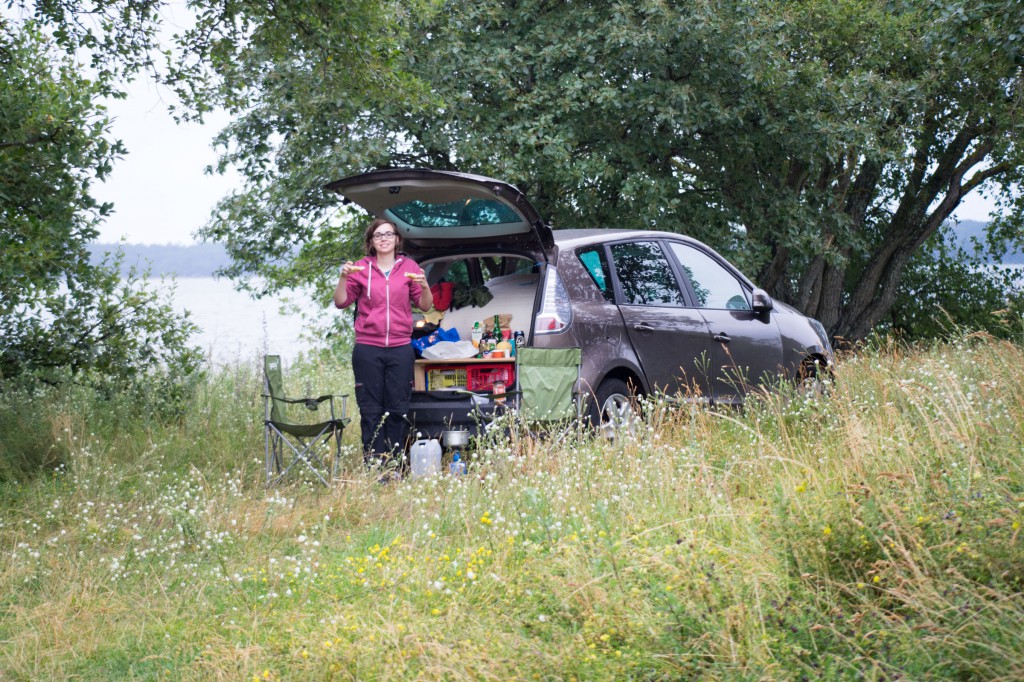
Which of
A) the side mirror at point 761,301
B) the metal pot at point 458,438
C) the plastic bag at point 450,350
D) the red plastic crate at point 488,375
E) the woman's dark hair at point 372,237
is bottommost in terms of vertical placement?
the metal pot at point 458,438

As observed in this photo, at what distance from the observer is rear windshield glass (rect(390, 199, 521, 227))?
682 centimetres

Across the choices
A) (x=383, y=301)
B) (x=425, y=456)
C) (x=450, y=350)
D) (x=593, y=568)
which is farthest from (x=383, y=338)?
(x=593, y=568)

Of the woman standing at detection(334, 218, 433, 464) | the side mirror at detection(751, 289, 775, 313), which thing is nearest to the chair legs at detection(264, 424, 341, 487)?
the woman standing at detection(334, 218, 433, 464)

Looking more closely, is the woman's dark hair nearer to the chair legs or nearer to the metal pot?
the chair legs

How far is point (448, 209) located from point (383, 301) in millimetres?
828

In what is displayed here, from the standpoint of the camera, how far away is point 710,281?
794cm

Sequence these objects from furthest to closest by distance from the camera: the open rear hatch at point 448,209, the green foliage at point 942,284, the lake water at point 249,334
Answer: the green foliage at point 942,284, the lake water at point 249,334, the open rear hatch at point 448,209

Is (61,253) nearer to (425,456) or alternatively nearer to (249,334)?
(425,456)

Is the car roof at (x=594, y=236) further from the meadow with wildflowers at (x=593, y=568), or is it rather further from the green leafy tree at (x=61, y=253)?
the green leafy tree at (x=61, y=253)

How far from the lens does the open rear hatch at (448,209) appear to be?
647 cm

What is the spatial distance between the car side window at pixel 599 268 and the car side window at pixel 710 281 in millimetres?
822

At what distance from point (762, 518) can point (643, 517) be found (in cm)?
48

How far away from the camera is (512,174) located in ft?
39.5

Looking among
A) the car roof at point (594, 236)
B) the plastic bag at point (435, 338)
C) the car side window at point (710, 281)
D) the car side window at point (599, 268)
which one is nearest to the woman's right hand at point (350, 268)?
the plastic bag at point (435, 338)
